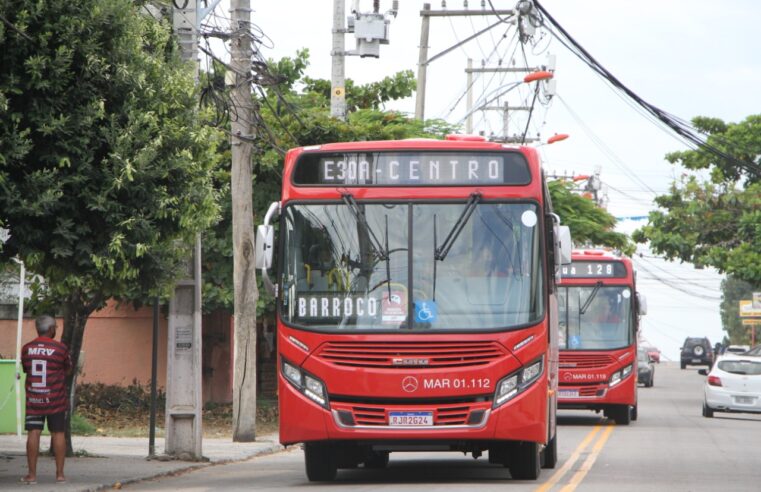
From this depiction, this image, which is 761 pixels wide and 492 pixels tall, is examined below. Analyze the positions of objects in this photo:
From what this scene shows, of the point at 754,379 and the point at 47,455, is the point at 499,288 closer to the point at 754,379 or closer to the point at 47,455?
the point at 47,455

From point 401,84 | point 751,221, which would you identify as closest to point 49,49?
point 401,84

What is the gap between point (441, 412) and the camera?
540 inches

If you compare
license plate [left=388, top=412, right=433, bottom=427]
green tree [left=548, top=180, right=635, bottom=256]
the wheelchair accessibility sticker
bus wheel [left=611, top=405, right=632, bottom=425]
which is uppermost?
green tree [left=548, top=180, right=635, bottom=256]

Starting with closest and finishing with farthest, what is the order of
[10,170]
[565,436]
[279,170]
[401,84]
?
[10,170] → [565,436] → [279,170] → [401,84]

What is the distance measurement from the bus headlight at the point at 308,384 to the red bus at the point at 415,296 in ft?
0.05

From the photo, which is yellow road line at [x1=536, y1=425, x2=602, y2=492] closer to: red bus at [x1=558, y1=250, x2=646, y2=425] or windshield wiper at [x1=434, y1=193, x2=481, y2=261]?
red bus at [x1=558, y1=250, x2=646, y2=425]

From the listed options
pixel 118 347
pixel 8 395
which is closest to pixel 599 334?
pixel 118 347

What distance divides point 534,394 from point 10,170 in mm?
5484

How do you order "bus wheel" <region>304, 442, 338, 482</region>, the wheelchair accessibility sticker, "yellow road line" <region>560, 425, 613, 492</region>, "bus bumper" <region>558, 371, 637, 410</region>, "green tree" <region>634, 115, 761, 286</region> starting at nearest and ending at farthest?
1. the wheelchair accessibility sticker
2. "yellow road line" <region>560, 425, 613, 492</region>
3. "bus wheel" <region>304, 442, 338, 482</region>
4. "bus bumper" <region>558, 371, 637, 410</region>
5. "green tree" <region>634, 115, 761, 286</region>

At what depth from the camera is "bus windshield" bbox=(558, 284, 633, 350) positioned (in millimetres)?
26875

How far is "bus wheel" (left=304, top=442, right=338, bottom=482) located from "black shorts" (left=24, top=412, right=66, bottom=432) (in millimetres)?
2474

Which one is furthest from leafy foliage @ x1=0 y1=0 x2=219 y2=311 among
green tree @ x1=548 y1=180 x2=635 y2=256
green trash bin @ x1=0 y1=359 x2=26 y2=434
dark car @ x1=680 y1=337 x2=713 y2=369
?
dark car @ x1=680 y1=337 x2=713 y2=369

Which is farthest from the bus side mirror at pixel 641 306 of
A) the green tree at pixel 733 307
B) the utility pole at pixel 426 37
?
the green tree at pixel 733 307

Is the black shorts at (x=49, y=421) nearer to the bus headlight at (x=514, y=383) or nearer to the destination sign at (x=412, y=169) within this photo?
the destination sign at (x=412, y=169)
